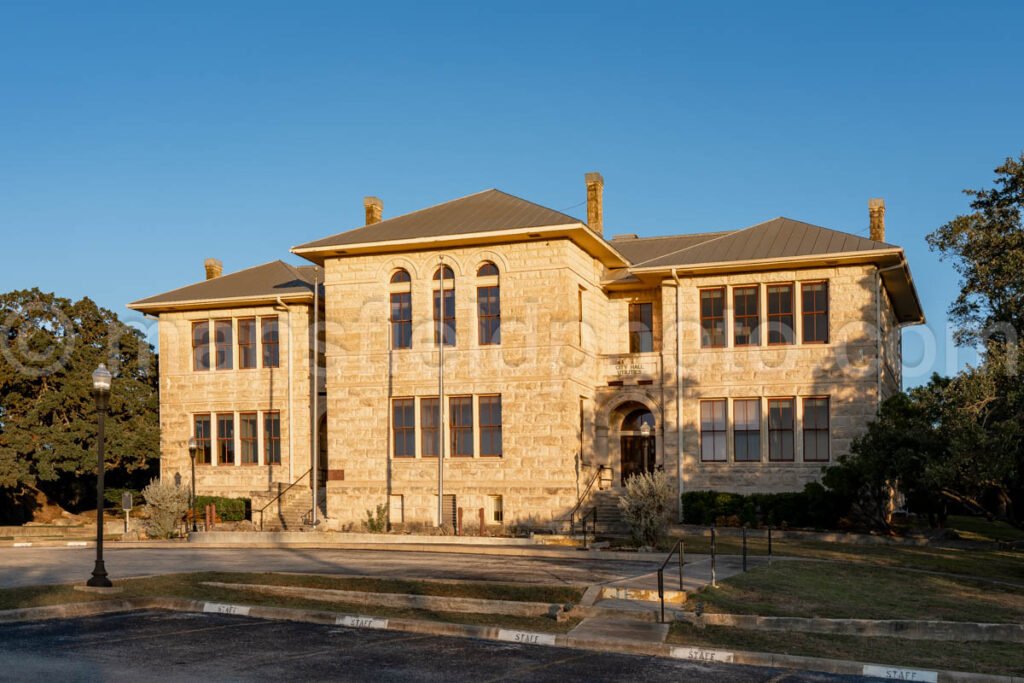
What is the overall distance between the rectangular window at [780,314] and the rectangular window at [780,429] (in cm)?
197

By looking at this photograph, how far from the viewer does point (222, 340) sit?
4241cm

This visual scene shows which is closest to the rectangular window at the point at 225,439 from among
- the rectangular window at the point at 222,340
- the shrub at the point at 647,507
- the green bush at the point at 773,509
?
the rectangular window at the point at 222,340

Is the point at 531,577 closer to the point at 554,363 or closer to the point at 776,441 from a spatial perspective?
the point at 554,363

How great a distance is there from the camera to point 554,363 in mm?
34500

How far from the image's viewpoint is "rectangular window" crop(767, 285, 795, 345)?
35.4 metres

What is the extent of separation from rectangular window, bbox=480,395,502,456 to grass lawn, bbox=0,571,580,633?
14.8 meters

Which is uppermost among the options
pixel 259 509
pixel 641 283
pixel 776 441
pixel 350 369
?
pixel 641 283

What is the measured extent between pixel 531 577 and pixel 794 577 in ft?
16.7

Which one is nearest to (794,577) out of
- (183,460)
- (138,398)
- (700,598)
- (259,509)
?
(700,598)

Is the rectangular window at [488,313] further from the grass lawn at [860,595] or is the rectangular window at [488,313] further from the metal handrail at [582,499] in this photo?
the grass lawn at [860,595]

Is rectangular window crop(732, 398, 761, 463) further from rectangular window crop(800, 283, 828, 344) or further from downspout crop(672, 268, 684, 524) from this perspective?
rectangular window crop(800, 283, 828, 344)

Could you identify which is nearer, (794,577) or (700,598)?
(700,598)

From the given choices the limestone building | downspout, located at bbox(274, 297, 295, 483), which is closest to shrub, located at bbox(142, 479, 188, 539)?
the limestone building

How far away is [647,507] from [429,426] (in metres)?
10.5
